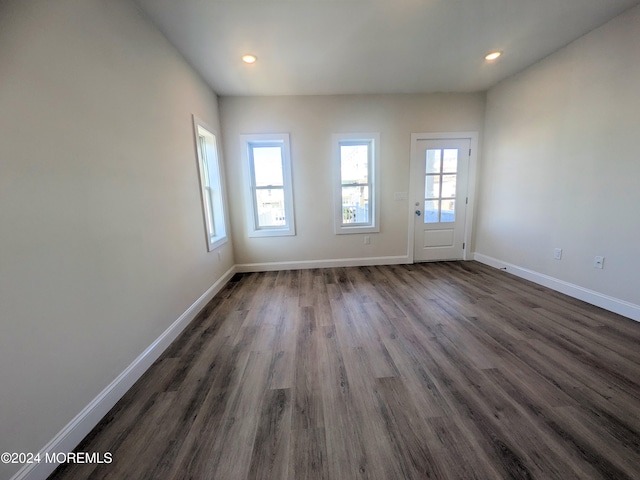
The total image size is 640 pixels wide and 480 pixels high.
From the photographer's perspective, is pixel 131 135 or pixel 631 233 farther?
pixel 631 233

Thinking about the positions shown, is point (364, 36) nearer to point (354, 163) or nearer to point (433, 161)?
point (354, 163)

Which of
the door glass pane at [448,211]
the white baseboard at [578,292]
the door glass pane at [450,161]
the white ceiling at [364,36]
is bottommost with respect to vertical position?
the white baseboard at [578,292]

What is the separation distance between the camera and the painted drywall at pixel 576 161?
2.15 meters

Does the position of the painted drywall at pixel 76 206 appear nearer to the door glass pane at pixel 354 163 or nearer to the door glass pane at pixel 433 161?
the door glass pane at pixel 354 163

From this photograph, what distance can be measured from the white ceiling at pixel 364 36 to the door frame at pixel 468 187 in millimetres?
782

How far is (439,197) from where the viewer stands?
393cm

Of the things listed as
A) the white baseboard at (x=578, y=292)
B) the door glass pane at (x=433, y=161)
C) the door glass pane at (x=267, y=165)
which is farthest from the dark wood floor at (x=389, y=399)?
the door glass pane at (x=433, y=161)

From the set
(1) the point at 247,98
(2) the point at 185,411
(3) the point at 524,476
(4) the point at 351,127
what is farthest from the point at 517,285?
(1) the point at 247,98

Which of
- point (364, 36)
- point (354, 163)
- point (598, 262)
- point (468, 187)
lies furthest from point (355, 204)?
point (598, 262)

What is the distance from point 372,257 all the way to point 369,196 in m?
1.04

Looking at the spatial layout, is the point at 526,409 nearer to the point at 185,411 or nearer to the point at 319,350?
the point at 319,350

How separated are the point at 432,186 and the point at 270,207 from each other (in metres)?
2.72

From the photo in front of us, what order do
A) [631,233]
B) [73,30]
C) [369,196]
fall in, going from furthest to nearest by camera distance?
[369,196] → [631,233] → [73,30]

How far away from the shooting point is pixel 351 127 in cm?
366
